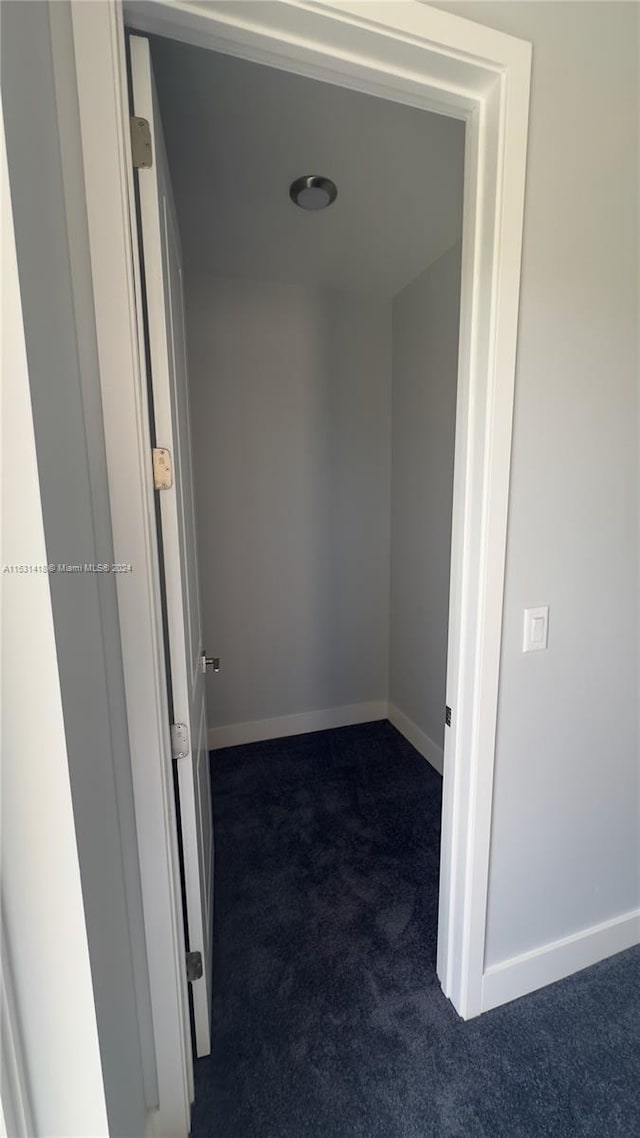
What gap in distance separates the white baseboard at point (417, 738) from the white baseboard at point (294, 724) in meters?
0.12

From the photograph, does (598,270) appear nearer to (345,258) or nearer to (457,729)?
(457,729)

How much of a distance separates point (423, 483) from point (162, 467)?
174 centimetres

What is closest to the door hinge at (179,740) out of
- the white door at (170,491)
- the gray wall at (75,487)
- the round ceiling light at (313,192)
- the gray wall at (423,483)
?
the white door at (170,491)

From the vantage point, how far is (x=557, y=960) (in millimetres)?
1356

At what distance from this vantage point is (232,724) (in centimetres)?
264

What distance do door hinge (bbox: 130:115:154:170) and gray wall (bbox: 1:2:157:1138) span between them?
0.40ft

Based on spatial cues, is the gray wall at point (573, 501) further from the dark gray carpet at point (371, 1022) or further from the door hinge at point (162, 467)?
the door hinge at point (162, 467)

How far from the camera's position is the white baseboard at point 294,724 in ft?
8.62

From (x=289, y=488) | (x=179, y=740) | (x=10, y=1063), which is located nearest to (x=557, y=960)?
(x=179, y=740)

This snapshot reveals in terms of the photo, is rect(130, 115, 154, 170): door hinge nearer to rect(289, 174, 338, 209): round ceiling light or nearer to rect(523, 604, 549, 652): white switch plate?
rect(289, 174, 338, 209): round ceiling light

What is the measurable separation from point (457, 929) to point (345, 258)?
2643 mm

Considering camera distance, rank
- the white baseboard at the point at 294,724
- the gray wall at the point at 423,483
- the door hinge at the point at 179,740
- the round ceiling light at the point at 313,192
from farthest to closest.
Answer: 1. the white baseboard at the point at 294,724
2. the gray wall at the point at 423,483
3. the round ceiling light at the point at 313,192
4. the door hinge at the point at 179,740

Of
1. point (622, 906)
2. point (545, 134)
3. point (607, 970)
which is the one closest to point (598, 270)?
point (545, 134)

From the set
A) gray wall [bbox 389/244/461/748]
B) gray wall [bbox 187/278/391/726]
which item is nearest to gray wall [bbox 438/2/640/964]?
gray wall [bbox 389/244/461/748]
